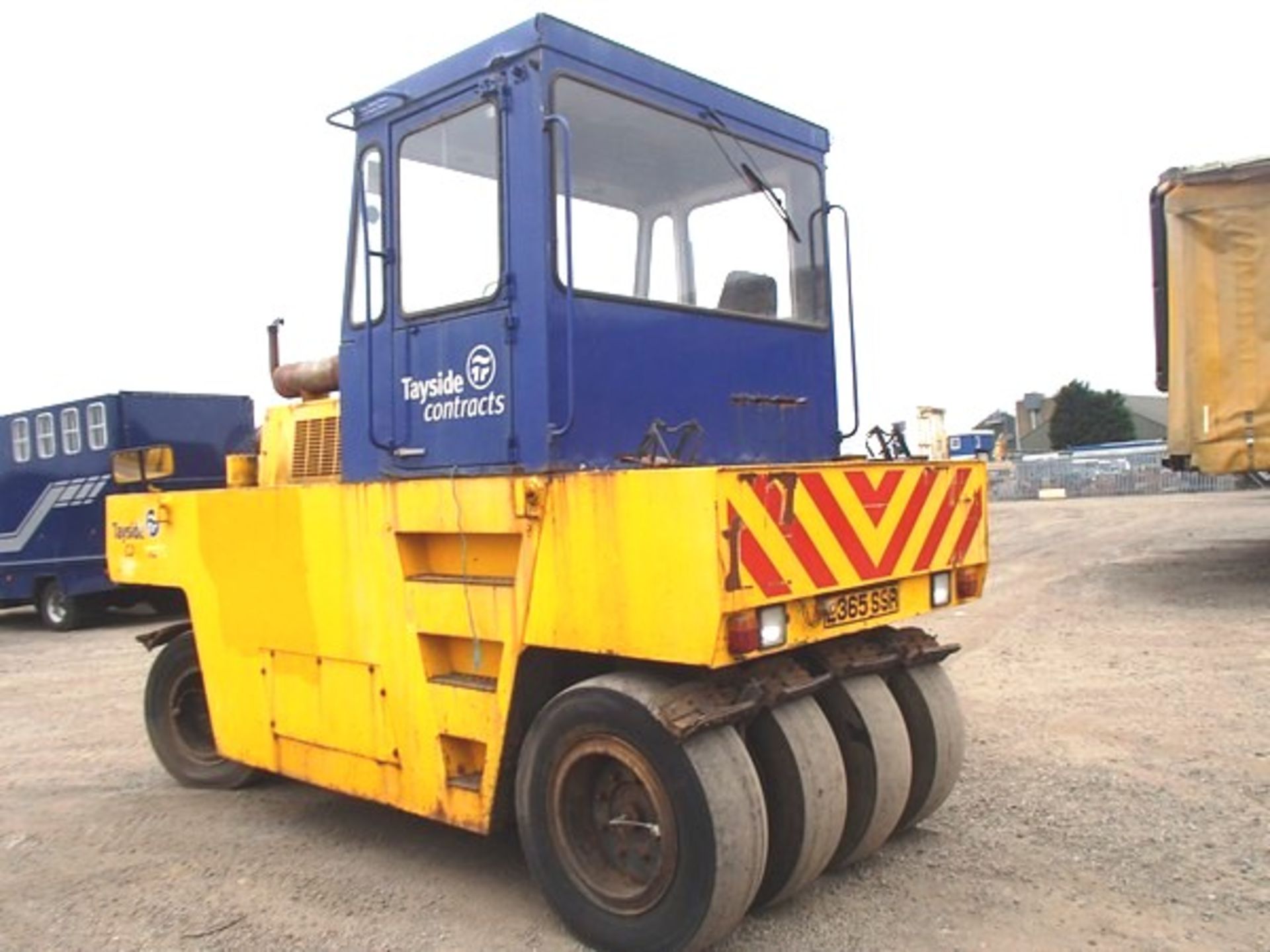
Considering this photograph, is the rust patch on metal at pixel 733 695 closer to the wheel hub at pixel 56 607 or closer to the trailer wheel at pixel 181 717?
the trailer wheel at pixel 181 717

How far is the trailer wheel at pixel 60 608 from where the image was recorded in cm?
1460

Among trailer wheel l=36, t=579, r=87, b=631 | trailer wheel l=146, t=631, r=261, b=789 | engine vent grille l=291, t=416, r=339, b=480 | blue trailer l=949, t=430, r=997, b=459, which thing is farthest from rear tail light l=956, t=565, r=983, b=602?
blue trailer l=949, t=430, r=997, b=459

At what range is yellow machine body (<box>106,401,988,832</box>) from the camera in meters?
3.37

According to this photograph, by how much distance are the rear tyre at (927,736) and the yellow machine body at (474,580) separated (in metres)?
0.37

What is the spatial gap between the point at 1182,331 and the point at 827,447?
8.08 m

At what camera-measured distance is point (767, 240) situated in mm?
4789

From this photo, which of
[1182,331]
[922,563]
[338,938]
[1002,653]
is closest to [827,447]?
[922,563]

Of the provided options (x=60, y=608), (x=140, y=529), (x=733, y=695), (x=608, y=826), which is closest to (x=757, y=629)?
(x=733, y=695)

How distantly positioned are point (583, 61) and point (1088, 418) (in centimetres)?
6839

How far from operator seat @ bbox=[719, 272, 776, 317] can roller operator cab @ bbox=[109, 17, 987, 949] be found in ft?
0.04

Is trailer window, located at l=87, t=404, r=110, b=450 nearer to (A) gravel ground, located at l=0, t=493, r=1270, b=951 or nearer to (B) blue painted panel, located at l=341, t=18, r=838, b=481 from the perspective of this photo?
(A) gravel ground, located at l=0, t=493, r=1270, b=951

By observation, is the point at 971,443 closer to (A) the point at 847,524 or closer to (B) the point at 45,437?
(B) the point at 45,437

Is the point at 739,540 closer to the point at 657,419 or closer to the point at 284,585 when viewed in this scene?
the point at 657,419

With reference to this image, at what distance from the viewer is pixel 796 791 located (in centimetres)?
362
